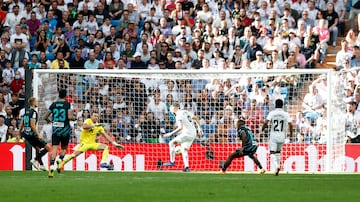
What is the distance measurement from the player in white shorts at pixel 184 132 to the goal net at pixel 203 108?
52cm

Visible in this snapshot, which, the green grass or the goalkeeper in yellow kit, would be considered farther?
the goalkeeper in yellow kit

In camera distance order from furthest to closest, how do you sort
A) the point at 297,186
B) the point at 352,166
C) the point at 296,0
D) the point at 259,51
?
the point at 296,0 → the point at 259,51 → the point at 352,166 → the point at 297,186

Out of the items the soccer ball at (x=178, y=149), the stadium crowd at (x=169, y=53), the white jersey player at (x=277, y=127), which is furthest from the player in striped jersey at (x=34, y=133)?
the white jersey player at (x=277, y=127)

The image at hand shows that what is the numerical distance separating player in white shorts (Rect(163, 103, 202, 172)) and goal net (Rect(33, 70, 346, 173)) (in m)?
0.52

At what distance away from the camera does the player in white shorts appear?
28938 mm

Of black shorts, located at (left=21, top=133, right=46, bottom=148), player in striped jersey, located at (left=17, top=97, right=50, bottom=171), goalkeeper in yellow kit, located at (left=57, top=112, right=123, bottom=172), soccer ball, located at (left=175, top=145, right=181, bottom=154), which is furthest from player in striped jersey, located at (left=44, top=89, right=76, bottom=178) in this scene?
soccer ball, located at (left=175, top=145, right=181, bottom=154)

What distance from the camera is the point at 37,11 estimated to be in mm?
35656

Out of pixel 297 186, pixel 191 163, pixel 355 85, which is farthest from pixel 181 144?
pixel 297 186

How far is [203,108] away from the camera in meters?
30.3

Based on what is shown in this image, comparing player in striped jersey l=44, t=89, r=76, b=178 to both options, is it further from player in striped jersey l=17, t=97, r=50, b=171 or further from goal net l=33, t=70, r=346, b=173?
goal net l=33, t=70, r=346, b=173

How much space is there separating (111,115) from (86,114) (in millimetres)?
690

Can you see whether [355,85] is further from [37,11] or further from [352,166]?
[37,11]

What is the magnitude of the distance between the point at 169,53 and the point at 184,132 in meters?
4.57

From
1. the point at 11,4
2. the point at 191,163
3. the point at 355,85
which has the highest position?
the point at 11,4
